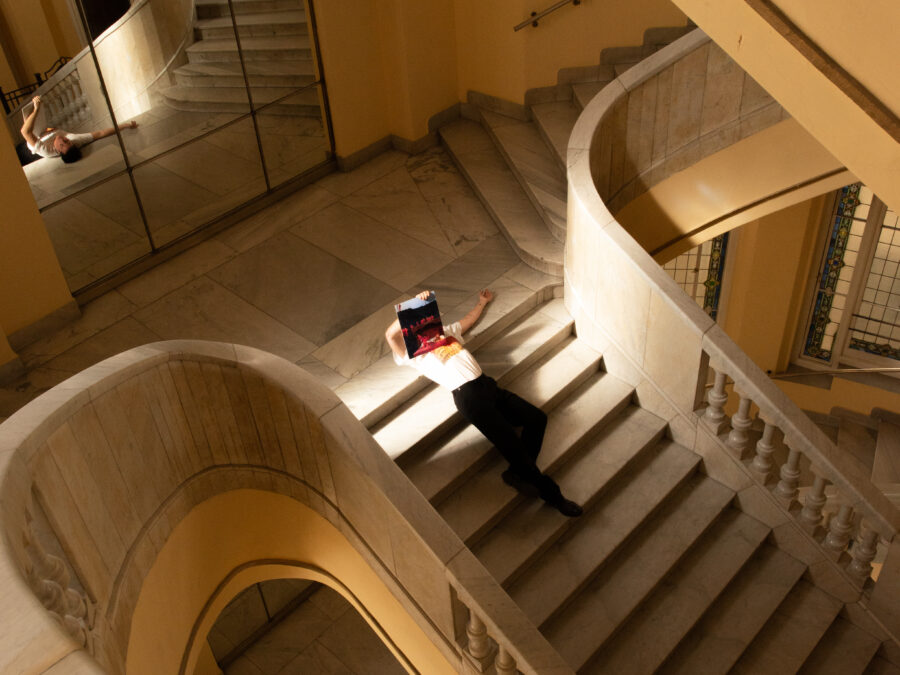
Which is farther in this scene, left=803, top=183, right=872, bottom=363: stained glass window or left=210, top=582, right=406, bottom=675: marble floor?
left=803, top=183, right=872, bottom=363: stained glass window

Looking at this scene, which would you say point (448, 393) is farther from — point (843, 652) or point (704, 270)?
point (704, 270)

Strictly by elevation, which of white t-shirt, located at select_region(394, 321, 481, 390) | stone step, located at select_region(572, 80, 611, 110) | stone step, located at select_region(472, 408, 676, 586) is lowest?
stone step, located at select_region(472, 408, 676, 586)

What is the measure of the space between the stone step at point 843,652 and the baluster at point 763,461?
1170 millimetres

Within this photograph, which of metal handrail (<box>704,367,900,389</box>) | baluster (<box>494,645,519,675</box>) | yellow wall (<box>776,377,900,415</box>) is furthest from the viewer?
yellow wall (<box>776,377,900,415</box>)

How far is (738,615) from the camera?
20.7ft

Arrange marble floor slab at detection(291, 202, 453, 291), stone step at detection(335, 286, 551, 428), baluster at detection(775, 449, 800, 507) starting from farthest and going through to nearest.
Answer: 1. marble floor slab at detection(291, 202, 453, 291)
2. stone step at detection(335, 286, 551, 428)
3. baluster at detection(775, 449, 800, 507)

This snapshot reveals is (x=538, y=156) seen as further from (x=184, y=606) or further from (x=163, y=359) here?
(x=184, y=606)

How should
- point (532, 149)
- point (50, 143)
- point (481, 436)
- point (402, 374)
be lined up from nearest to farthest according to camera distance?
point (481, 436) < point (402, 374) < point (50, 143) < point (532, 149)

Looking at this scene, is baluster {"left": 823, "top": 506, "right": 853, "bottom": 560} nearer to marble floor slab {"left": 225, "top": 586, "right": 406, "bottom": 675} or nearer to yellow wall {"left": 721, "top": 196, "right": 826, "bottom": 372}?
marble floor slab {"left": 225, "top": 586, "right": 406, "bottom": 675}

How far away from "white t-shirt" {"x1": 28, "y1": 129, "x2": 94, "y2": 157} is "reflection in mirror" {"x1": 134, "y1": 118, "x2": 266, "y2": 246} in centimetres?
64

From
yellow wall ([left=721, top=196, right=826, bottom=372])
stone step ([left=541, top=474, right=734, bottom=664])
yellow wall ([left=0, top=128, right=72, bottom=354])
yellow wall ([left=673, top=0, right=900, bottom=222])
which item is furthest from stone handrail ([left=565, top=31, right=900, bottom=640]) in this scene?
yellow wall ([left=721, top=196, right=826, bottom=372])

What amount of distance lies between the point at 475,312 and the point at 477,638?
109 inches

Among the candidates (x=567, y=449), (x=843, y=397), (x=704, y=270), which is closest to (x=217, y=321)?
(x=567, y=449)

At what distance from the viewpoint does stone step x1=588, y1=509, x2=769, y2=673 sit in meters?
5.93
